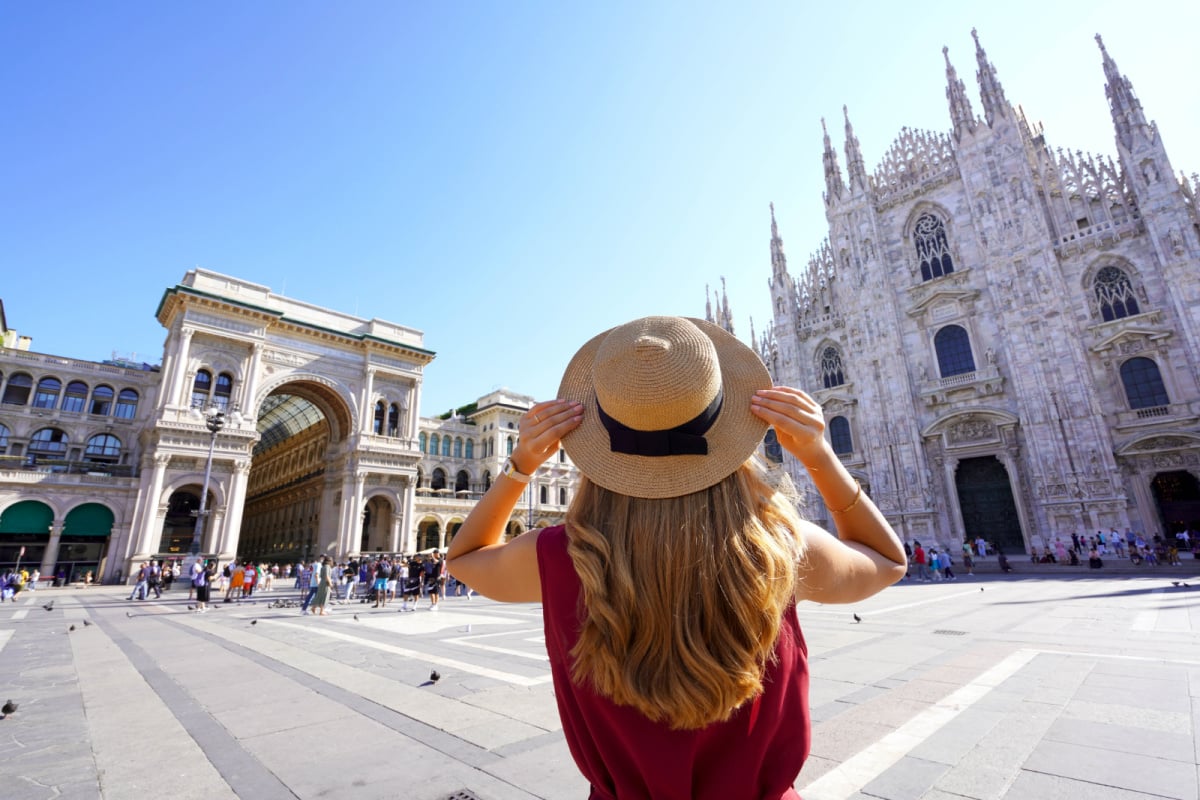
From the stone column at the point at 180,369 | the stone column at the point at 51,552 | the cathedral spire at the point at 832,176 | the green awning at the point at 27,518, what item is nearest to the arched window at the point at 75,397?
the green awning at the point at 27,518

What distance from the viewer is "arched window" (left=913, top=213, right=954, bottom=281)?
1120 inches

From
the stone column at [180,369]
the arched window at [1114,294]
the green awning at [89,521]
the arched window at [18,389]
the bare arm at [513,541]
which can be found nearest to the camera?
the bare arm at [513,541]

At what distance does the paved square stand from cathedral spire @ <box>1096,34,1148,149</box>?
25.0 m

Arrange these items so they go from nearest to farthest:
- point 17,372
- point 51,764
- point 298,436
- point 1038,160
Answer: point 51,764
point 1038,160
point 17,372
point 298,436

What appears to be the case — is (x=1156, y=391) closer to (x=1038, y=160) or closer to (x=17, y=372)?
(x=1038, y=160)

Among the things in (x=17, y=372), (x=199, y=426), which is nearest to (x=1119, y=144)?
(x=199, y=426)

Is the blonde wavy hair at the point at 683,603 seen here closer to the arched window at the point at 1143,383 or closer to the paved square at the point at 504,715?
the paved square at the point at 504,715

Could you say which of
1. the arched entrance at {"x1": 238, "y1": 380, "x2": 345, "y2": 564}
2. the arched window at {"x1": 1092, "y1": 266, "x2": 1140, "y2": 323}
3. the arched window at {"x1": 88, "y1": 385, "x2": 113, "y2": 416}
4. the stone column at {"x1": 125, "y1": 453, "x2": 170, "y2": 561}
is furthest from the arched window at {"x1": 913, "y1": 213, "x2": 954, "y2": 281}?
the arched window at {"x1": 88, "y1": 385, "x2": 113, "y2": 416}

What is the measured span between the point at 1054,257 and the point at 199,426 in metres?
42.1

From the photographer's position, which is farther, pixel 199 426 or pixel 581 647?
pixel 199 426

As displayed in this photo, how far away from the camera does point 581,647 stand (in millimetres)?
1237

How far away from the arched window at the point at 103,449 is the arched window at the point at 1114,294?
53.5 metres

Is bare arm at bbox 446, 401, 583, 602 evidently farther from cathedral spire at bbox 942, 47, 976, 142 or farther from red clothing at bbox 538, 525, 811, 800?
cathedral spire at bbox 942, 47, 976, 142

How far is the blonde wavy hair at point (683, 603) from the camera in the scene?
1.15 metres
